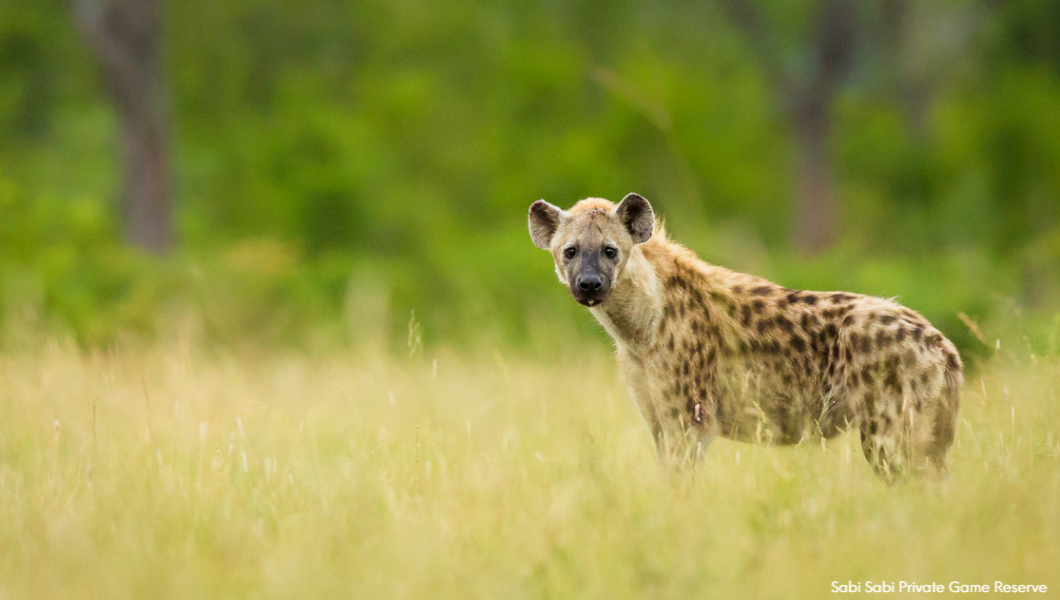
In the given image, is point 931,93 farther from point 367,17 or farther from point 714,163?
point 367,17

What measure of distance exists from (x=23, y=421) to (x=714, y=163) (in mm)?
12337

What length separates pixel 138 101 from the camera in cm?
1216

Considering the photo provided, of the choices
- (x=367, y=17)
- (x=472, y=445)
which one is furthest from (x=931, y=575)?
(x=367, y=17)

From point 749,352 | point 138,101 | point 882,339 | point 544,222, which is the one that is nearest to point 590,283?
point 544,222

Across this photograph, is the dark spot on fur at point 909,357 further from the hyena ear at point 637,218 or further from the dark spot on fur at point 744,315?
the hyena ear at point 637,218

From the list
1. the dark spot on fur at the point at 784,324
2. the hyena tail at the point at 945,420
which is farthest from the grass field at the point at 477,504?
the dark spot on fur at the point at 784,324

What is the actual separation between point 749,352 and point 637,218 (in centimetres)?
80

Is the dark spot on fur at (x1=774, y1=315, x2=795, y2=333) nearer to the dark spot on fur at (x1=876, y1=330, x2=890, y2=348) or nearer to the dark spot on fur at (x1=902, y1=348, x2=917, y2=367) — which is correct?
the dark spot on fur at (x1=876, y1=330, x2=890, y2=348)

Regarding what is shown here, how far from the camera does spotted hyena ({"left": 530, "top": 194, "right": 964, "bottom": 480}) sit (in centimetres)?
433

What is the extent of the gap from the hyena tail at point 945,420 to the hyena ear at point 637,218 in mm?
1434

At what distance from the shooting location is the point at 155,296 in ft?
32.0

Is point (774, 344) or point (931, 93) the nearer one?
point (774, 344)

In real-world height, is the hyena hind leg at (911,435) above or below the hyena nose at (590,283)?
below

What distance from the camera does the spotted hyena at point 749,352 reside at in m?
4.33
